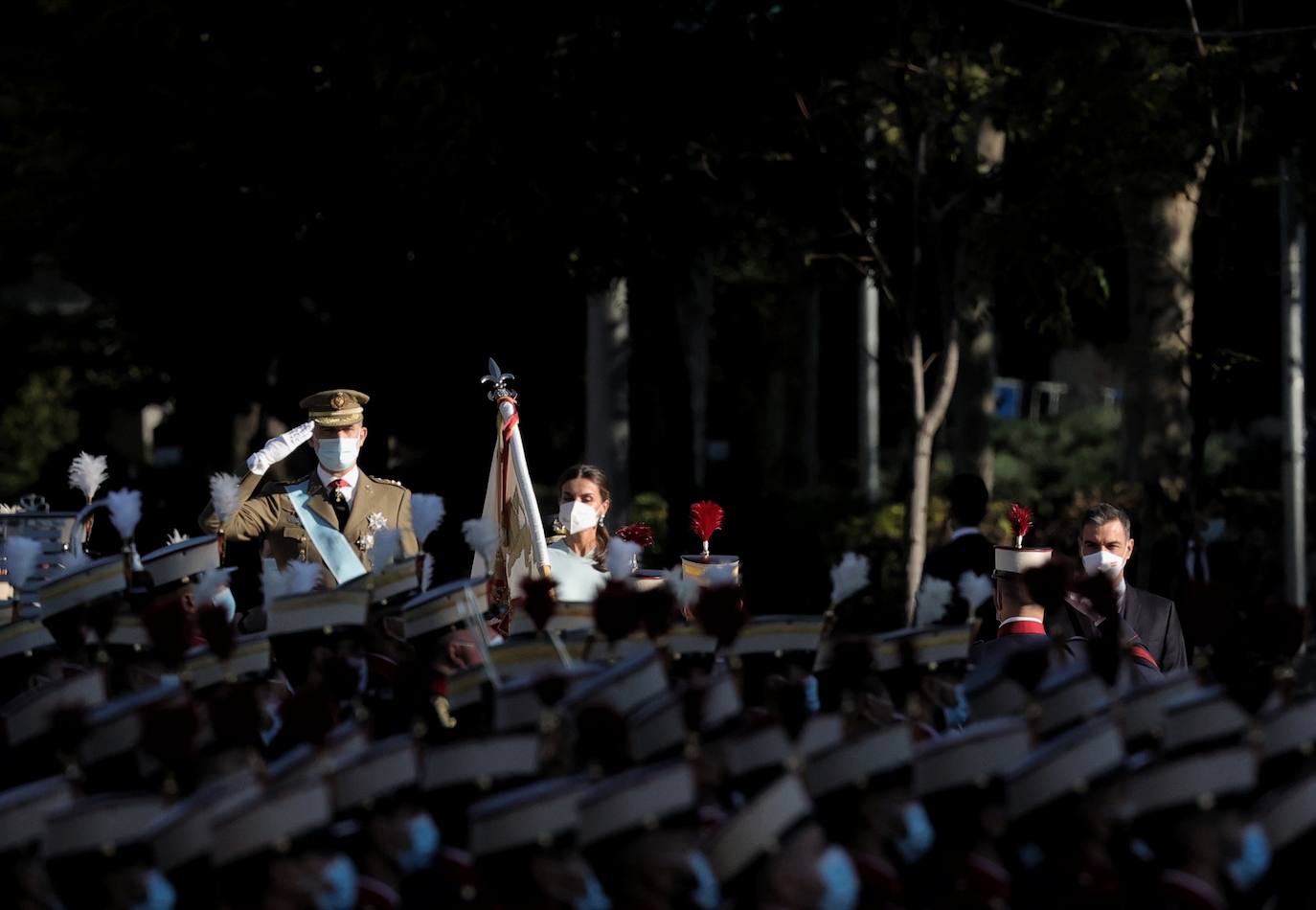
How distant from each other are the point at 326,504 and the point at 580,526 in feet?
4.23

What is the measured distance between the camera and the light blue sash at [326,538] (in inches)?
364

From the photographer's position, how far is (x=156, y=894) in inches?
180

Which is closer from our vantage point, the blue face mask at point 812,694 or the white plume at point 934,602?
the blue face mask at point 812,694

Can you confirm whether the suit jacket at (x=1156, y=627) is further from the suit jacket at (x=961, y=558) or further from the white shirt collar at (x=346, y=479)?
the white shirt collar at (x=346, y=479)

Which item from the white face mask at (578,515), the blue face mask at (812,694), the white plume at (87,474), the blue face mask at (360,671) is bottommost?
the blue face mask at (812,694)

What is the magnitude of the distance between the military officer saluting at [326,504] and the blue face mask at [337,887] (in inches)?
179

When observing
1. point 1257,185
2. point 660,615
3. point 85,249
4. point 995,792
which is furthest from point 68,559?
point 85,249

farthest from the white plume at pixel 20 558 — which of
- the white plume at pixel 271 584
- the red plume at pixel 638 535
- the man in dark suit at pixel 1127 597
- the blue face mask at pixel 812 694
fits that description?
the man in dark suit at pixel 1127 597

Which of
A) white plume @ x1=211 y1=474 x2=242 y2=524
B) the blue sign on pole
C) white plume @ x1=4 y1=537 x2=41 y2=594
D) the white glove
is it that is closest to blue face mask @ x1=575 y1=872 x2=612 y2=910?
white plume @ x1=4 y1=537 x2=41 y2=594

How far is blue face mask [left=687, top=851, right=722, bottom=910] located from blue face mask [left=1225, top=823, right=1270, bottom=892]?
1124 millimetres

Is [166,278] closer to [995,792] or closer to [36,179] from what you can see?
[36,179]

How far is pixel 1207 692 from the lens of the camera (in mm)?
5082

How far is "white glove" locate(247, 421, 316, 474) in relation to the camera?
936cm

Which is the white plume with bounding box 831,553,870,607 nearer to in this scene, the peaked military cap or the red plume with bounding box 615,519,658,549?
the red plume with bounding box 615,519,658,549
